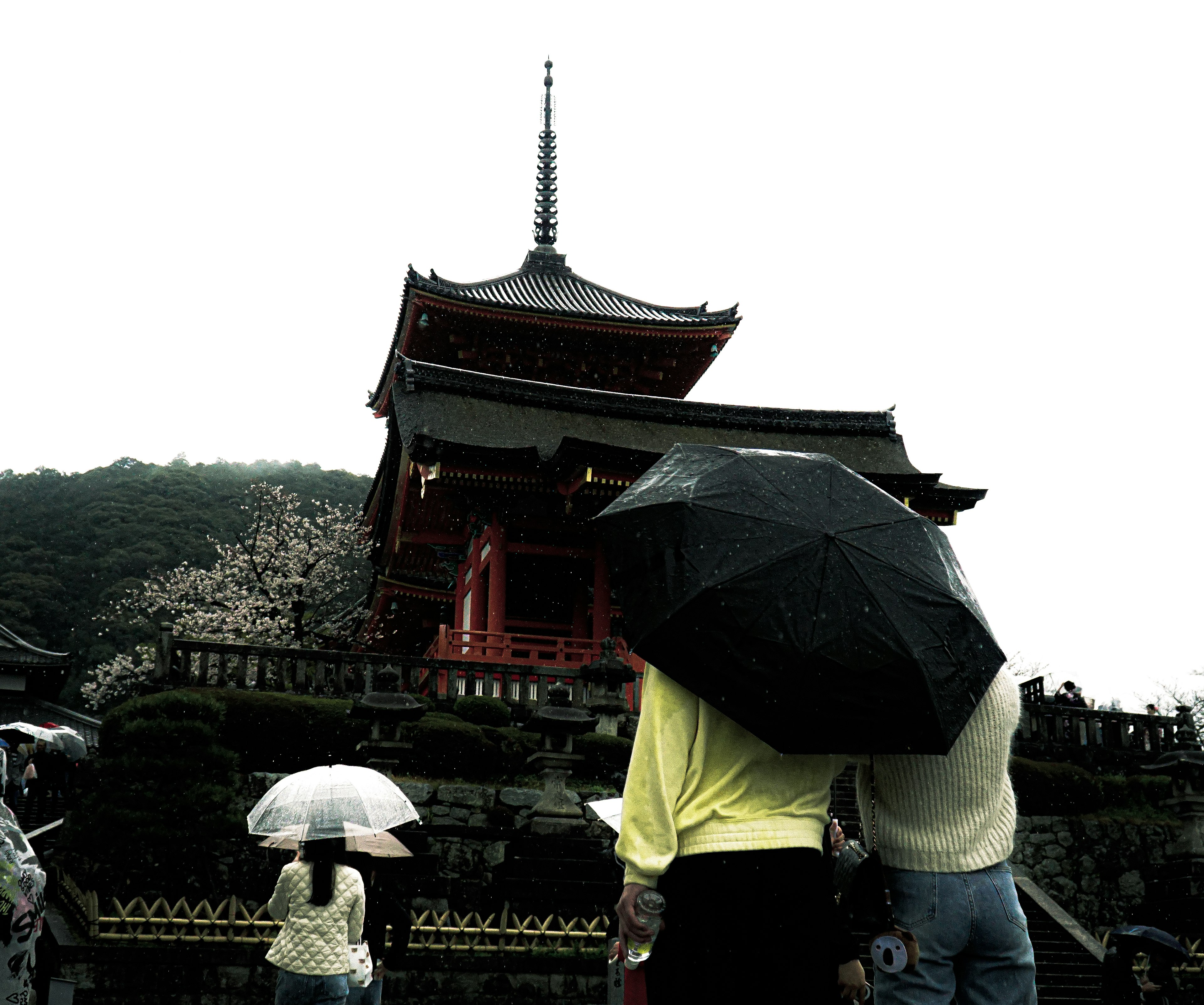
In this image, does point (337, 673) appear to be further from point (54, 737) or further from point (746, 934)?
point (746, 934)

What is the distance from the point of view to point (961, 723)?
2852mm

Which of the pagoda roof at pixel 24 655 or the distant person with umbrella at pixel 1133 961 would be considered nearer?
the distant person with umbrella at pixel 1133 961

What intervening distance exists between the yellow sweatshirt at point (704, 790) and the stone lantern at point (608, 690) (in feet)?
34.7

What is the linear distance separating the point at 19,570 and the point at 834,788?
44.8 metres

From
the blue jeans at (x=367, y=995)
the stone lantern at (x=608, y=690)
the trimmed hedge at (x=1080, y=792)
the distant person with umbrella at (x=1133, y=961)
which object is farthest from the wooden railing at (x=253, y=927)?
the trimmed hedge at (x=1080, y=792)

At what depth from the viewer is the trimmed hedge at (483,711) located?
13.1 meters

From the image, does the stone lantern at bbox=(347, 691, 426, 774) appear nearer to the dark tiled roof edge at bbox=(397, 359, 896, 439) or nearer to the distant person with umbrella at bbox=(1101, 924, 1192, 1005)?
the distant person with umbrella at bbox=(1101, 924, 1192, 1005)

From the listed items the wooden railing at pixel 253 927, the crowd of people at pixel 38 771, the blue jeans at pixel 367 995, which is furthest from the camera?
the crowd of people at pixel 38 771

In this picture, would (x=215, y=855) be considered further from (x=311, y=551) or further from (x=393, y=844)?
(x=311, y=551)

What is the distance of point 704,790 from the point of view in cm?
274

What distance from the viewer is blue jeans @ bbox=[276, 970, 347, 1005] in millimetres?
5148

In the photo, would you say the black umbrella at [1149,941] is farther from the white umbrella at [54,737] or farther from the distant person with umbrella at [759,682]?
the white umbrella at [54,737]

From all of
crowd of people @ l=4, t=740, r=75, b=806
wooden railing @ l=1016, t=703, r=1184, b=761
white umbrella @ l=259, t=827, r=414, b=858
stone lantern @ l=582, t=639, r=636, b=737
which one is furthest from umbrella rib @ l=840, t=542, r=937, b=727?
crowd of people @ l=4, t=740, r=75, b=806

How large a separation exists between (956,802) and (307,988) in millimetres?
3430
